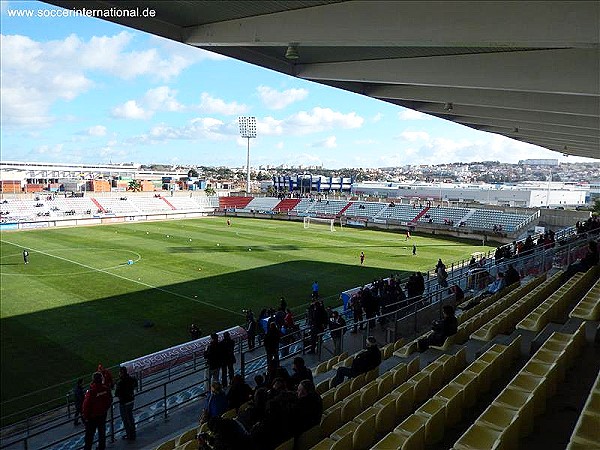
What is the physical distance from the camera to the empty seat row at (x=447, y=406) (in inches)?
176

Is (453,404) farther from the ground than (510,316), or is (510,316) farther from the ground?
(510,316)

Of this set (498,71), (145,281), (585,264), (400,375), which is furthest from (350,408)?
(145,281)

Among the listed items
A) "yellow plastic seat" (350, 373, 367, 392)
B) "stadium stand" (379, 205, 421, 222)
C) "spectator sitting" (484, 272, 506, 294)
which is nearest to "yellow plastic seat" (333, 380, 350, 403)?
"yellow plastic seat" (350, 373, 367, 392)

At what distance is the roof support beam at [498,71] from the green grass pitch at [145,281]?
10.4 m

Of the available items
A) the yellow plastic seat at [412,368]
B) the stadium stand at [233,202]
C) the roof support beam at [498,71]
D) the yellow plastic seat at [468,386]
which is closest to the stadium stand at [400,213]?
the stadium stand at [233,202]

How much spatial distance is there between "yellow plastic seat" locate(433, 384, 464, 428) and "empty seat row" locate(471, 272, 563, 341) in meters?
2.58

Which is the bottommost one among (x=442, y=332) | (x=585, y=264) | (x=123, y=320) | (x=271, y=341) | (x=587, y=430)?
(x=123, y=320)

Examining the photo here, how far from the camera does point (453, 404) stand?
5.13 m

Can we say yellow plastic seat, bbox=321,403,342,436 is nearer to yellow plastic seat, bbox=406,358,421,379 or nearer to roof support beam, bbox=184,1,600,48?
yellow plastic seat, bbox=406,358,421,379

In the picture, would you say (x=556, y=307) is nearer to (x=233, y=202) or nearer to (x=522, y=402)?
(x=522, y=402)

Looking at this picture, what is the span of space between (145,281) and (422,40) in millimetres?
21256

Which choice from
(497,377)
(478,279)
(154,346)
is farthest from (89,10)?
(478,279)

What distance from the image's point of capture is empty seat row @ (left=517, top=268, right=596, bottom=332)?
25.4ft

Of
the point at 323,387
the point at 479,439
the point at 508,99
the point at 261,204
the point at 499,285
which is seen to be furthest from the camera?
the point at 261,204
